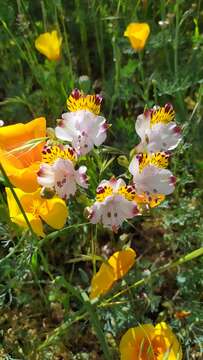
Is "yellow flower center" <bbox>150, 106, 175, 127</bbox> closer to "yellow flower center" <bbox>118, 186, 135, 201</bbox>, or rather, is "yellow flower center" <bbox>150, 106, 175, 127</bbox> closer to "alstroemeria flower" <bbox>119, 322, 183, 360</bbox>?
"yellow flower center" <bbox>118, 186, 135, 201</bbox>

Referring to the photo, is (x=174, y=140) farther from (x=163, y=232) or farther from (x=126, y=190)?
(x=163, y=232)

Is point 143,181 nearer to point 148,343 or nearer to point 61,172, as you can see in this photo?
point 61,172

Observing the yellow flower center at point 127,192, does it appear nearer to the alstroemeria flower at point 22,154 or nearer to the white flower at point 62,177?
the white flower at point 62,177

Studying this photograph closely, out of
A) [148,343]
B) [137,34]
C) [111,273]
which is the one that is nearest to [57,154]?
[111,273]

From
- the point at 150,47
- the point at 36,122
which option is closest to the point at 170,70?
the point at 150,47

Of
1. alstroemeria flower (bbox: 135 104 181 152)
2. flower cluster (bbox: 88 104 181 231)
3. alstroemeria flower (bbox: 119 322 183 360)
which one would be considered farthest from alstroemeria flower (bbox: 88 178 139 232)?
alstroemeria flower (bbox: 119 322 183 360)

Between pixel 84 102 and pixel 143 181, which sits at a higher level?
pixel 84 102

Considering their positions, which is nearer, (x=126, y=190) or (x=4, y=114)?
(x=126, y=190)
